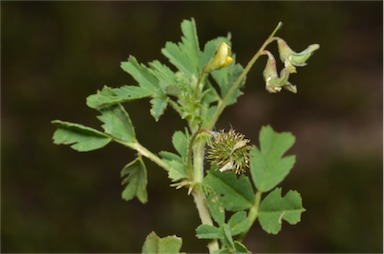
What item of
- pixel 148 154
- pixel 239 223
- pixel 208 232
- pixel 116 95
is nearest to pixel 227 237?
pixel 208 232

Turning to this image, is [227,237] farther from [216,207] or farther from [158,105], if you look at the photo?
[158,105]

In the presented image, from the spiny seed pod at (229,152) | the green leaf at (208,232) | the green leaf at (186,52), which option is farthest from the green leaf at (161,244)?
the green leaf at (186,52)

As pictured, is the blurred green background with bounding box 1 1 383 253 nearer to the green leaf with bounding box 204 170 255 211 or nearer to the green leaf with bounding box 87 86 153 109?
the green leaf with bounding box 204 170 255 211

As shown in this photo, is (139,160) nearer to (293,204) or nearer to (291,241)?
(293,204)

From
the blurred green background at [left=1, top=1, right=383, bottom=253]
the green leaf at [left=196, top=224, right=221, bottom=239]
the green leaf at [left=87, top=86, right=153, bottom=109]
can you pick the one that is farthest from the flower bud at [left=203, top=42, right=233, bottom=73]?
the blurred green background at [left=1, top=1, right=383, bottom=253]

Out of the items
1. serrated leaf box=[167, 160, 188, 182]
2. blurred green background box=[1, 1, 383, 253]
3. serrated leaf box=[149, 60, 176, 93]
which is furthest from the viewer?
blurred green background box=[1, 1, 383, 253]

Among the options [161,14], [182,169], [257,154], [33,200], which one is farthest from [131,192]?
[161,14]
